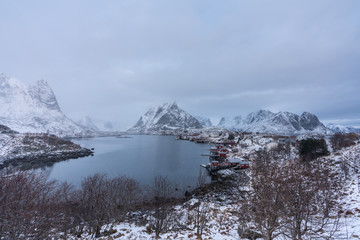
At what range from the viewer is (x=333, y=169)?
2211cm

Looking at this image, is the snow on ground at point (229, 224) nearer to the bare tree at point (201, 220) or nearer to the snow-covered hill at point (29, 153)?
the bare tree at point (201, 220)

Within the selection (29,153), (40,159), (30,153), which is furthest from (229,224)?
(29,153)

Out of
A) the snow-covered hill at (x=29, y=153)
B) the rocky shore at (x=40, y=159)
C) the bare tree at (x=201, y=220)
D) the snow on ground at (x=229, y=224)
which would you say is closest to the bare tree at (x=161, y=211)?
the snow on ground at (x=229, y=224)

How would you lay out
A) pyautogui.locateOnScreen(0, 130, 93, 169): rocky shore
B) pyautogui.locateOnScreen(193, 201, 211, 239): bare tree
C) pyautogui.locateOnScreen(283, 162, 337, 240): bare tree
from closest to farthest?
pyautogui.locateOnScreen(283, 162, 337, 240): bare tree < pyautogui.locateOnScreen(193, 201, 211, 239): bare tree < pyautogui.locateOnScreen(0, 130, 93, 169): rocky shore

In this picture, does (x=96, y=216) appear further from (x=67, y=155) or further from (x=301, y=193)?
(x=67, y=155)

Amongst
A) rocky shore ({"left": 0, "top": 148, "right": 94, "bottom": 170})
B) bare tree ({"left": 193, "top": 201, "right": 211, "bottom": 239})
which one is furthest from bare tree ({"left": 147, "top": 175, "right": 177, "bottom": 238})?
rocky shore ({"left": 0, "top": 148, "right": 94, "bottom": 170})

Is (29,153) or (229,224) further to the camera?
(29,153)

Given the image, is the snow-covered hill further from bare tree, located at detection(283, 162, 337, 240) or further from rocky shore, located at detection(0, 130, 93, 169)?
bare tree, located at detection(283, 162, 337, 240)

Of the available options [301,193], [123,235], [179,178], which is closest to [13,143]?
[179,178]

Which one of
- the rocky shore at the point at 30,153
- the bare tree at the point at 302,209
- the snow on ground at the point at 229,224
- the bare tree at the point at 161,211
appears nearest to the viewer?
the bare tree at the point at 302,209

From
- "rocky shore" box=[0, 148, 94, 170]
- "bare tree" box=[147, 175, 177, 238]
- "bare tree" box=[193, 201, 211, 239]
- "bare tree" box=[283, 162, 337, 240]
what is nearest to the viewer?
"bare tree" box=[283, 162, 337, 240]

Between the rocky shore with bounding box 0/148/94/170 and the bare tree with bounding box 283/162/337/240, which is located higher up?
the bare tree with bounding box 283/162/337/240

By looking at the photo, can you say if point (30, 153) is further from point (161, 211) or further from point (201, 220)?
point (201, 220)

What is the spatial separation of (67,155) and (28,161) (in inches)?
473
